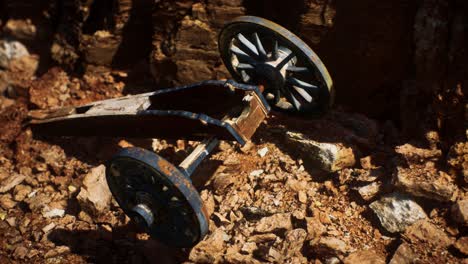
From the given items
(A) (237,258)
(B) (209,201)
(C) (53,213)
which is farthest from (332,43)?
(C) (53,213)

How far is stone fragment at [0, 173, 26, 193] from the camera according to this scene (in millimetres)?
5365

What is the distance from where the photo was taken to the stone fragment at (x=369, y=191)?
4441 mm

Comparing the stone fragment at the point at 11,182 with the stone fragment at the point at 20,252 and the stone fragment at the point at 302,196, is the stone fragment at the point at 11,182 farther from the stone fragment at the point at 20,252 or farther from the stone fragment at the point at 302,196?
the stone fragment at the point at 302,196

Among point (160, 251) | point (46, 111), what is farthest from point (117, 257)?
point (46, 111)

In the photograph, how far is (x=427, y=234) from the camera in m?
3.99

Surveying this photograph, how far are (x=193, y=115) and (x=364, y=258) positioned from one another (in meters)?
2.19

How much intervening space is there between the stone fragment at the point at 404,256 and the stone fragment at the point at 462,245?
0.41 metres

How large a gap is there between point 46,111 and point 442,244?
5333 mm

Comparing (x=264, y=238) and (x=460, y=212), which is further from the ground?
(x=460, y=212)

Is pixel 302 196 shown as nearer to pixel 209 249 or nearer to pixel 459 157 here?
pixel 209 249

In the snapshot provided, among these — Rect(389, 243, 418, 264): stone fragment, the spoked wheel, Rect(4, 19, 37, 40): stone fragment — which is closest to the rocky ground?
Rect(389, 243, 418, 264): stone fragment

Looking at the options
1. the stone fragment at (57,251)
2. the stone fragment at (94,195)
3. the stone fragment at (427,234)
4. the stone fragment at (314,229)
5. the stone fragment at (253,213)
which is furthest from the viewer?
the stone fragment at (94,195)

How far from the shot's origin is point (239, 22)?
4883mm

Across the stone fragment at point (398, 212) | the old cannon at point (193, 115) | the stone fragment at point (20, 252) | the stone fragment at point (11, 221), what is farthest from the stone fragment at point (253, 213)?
the stone fragment at point (11, 221)
